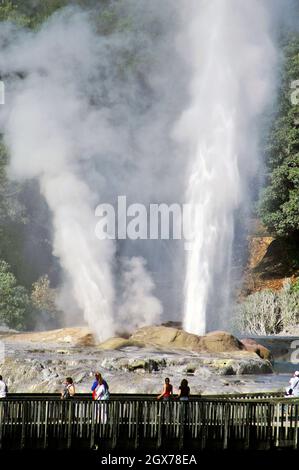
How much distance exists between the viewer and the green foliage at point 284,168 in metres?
57.2

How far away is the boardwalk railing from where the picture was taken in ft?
65.1

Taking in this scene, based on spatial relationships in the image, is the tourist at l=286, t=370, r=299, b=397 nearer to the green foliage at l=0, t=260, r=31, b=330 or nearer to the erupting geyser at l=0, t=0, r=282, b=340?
the erupting geyser at l=0, t=0, r=282, b=340

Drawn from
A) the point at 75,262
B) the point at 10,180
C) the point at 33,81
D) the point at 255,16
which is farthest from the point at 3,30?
the point at 75,262

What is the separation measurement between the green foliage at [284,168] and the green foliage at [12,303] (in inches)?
580

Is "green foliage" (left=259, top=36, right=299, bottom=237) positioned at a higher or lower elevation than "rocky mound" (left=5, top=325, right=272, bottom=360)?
higher

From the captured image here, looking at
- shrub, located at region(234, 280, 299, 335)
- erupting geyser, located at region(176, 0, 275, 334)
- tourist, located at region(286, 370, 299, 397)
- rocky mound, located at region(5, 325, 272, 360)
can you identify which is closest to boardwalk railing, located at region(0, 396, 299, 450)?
tourist, located at region(286, 370, 299, 397)

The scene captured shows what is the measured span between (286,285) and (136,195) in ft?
39.2

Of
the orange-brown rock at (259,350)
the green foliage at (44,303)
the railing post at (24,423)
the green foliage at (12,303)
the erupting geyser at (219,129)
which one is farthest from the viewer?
the green foliage at (44,303)

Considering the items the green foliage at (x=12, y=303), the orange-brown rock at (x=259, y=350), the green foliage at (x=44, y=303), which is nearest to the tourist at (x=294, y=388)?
the orange-brown rock at (x=259, y=350)

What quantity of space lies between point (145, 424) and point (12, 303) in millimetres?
34870

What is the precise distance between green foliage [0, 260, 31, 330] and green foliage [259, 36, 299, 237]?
1472cm

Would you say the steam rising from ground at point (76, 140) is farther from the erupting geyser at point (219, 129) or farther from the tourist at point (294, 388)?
the tourist at point (294, 388)

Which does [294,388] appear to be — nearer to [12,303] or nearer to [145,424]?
[145,424]

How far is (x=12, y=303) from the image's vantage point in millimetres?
54594
